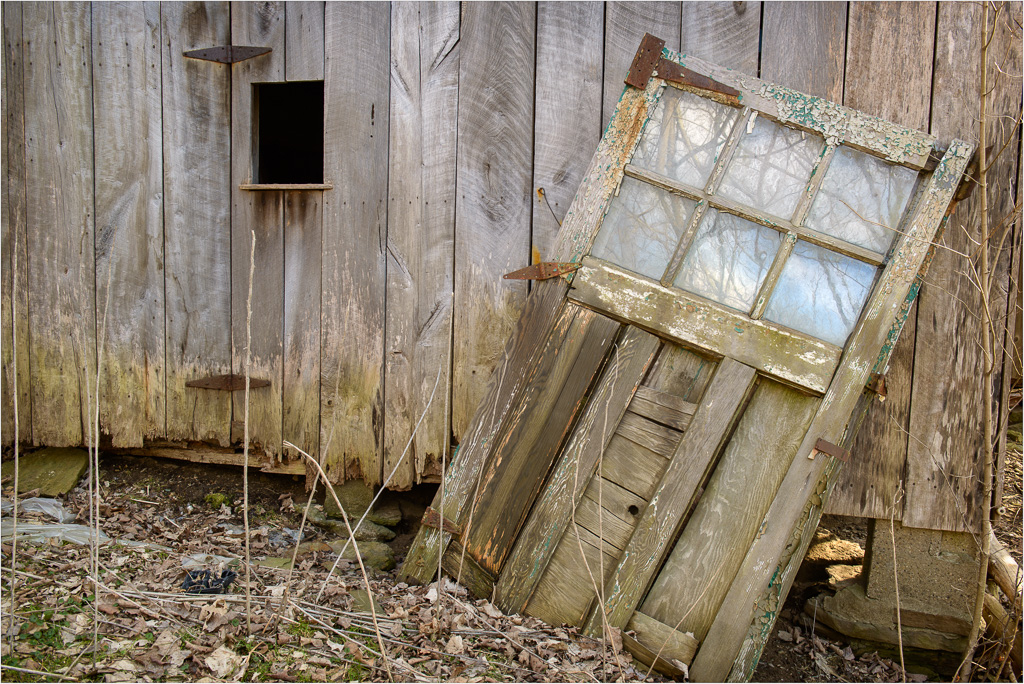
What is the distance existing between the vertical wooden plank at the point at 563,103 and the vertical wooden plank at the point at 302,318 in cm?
106

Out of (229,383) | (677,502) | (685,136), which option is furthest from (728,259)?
(229,383)

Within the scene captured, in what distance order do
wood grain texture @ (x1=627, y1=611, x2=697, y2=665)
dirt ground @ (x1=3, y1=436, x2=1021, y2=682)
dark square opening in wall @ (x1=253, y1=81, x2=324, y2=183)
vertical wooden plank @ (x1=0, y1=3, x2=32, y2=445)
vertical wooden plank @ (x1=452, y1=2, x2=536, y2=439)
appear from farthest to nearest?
dark square opening in wall @ (x1=253, y1=81, x2=324, y2=183) < vertical wooden plank @ (x1=0, y1=3, x2=32, y2=445) < vertical wooden plank @ (x1=452, y1=2, x2=536, y2=439) < wood grain texture @ (x1=627, y1=611, x2=697, y2=665) < dirt ground @ (x1=3, y1=436, x2=1021, y2=682)

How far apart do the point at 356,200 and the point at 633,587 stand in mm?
2033

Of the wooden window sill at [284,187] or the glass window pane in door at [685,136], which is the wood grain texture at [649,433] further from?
the wooden window sill at [284,187]

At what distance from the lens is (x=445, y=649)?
2082 millimetres

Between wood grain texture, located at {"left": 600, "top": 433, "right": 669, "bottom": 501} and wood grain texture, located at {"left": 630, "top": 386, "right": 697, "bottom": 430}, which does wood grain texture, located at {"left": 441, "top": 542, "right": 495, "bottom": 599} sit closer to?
wood grain texture, located at {"left": 600, "top": 433, "right": 669, "bottom": 501}

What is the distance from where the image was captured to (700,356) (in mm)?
2332

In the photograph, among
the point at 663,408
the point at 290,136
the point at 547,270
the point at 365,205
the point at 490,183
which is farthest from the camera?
the point at 290,136

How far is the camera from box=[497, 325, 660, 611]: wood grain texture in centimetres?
233

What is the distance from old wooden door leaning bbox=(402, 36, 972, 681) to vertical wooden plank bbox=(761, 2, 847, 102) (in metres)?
0.38

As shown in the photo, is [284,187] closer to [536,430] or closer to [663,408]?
[536,430]

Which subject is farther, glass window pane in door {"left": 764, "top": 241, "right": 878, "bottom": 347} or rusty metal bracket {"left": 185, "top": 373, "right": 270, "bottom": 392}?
rusty metal bracket {"left": 185, "top": 373, "right": 270, "bottom": 392}

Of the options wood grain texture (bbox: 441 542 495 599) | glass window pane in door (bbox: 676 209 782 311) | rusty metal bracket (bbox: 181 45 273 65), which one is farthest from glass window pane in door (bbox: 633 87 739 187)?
rusty metal bracket (bbox: 181 45 273 65)

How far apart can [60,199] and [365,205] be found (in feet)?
5.17
